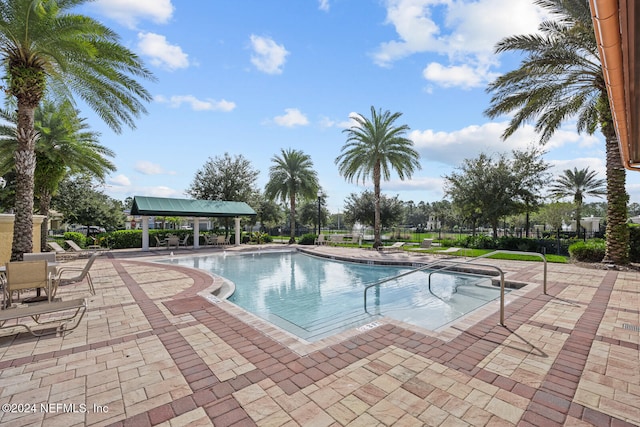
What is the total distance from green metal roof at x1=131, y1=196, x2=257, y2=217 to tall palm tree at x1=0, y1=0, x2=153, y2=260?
10089 mm

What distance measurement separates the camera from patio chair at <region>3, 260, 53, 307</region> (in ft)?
17.9

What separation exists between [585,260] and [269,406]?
578 inches

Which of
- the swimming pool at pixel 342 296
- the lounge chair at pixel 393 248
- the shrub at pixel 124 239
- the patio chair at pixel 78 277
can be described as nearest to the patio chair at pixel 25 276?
the patio chair at pixel 78 277

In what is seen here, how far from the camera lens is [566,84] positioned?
11.3 meters

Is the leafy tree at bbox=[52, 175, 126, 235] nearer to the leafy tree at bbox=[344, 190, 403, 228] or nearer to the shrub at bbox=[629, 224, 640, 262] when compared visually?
the leafy tree at bbox=[344, 190, 403, 228]

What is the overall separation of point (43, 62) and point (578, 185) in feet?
127

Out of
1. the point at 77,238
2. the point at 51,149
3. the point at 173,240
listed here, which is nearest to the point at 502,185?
the point at 173,240

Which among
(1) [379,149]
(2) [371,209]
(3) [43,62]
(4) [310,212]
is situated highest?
(1) [379,149]

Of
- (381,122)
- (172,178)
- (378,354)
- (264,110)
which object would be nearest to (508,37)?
(381,122)

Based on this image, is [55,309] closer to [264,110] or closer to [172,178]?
[264,110]

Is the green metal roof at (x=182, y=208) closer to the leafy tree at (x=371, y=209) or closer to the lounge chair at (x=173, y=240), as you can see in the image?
the lounge chair at (x=173, y=240)

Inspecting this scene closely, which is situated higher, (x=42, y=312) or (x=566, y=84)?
(x=566, y=84)

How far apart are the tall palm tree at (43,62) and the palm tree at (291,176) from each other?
51.3 ft

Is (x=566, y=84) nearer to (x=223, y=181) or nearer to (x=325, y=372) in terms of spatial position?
(x=325, y=372)
